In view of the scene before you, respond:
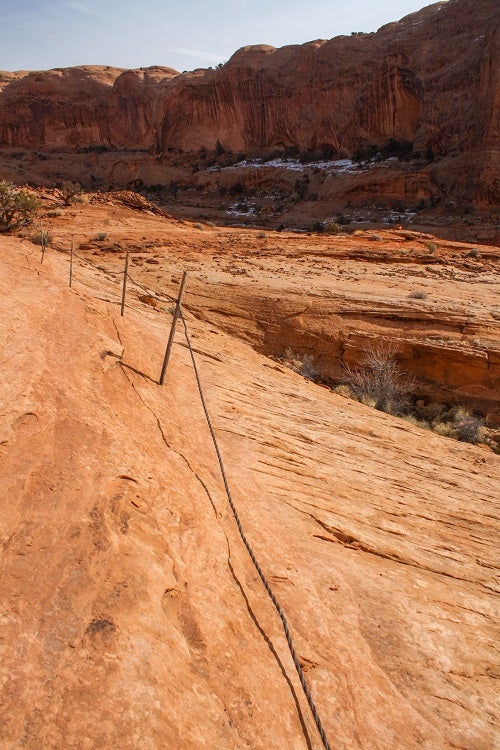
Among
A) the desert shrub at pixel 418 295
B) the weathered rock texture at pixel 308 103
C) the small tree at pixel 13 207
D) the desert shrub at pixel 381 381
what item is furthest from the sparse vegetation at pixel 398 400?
the weathered rock texture at pixel 308 103

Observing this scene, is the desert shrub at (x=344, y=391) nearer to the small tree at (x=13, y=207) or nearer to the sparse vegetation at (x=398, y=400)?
the sparse vegetation at (x=398, y=400)

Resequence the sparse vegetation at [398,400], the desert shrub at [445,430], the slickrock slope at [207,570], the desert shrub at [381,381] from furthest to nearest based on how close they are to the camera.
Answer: the desert shrub at [381,381]
the sparse vegetation at [398,400]
the desert shrub at [445,430]
the slickrock slope at [207,570]

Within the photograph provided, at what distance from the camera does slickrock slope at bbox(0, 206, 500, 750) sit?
7.98 ft

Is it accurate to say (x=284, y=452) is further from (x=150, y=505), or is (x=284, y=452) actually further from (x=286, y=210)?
(x=286, y=210)

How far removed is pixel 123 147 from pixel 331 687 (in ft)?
190

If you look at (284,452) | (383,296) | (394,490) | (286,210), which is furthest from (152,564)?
(286,210)

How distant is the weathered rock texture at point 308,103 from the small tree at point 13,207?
2210 cm

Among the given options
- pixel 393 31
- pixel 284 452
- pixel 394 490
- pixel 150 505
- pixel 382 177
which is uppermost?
pixel 393 31

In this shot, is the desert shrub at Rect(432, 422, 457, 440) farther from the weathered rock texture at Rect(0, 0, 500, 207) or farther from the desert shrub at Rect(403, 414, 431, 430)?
the weathered rock texture at Rect(0, 0, 500, 207)

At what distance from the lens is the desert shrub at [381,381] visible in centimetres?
1038

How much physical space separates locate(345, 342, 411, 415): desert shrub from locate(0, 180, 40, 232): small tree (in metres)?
11.2

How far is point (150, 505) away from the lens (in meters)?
3.77

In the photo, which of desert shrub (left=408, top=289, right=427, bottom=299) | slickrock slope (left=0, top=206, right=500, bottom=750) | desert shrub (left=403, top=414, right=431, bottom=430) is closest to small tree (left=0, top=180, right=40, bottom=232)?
slickrock slope (left=0, top=206, right=500, bottom=750)

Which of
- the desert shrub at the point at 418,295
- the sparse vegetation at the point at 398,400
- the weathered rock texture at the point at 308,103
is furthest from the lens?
the weathered rock texture at the point at 308,103
